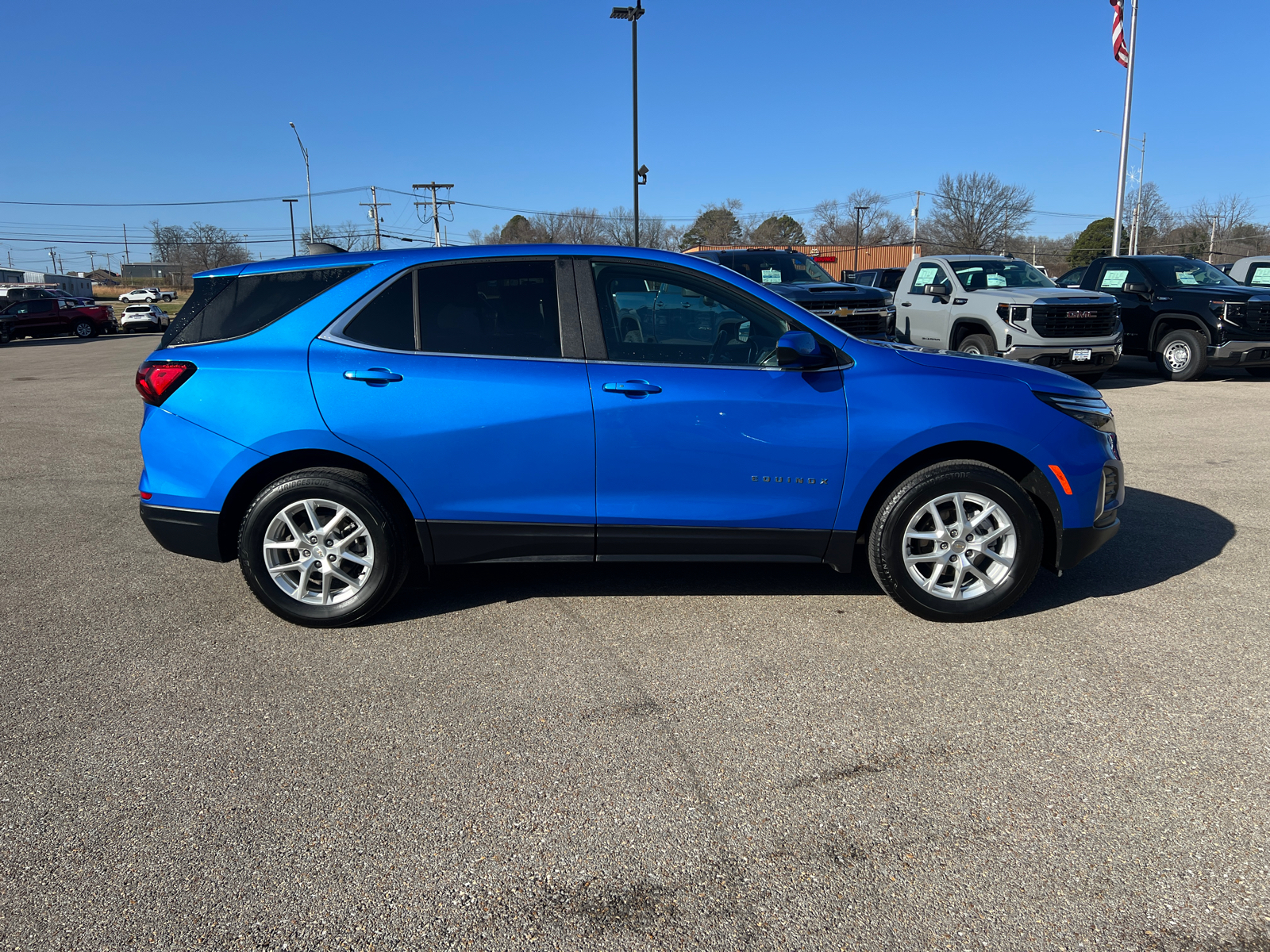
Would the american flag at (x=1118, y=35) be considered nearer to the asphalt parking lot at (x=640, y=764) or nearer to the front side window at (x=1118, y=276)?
the front side window at (x=1118, y=276)

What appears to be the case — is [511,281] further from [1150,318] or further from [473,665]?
[1150,318]

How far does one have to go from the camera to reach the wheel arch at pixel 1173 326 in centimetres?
1359

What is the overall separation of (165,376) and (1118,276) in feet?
48.1

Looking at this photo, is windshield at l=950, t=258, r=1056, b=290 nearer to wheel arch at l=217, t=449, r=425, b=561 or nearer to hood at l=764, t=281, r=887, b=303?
hood at l=764, t=281, r=887, b=303

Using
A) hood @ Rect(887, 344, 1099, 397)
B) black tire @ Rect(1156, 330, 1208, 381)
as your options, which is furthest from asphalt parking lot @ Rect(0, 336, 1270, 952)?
black tire @ Rect(1156, 330, 1208, 381)

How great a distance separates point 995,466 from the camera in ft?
14.4

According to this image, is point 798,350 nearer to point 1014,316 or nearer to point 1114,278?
point 1014,316

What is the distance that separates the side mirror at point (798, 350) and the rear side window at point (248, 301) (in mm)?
2082

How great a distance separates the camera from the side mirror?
4105 millimetres

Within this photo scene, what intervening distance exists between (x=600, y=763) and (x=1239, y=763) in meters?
2.17

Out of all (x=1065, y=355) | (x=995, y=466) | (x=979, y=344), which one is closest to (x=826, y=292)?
(x=979, y=344)

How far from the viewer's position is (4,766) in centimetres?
316

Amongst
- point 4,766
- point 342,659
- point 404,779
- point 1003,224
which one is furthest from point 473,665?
point 1003,224

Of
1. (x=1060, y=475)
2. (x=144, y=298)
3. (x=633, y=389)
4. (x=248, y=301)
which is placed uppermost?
(x=144, y=298)
